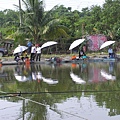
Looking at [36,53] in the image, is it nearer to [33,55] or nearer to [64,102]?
[33,55]

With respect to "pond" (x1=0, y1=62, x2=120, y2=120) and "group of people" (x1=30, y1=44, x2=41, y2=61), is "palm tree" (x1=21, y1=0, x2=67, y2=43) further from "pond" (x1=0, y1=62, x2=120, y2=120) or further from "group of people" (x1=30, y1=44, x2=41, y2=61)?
"pond" (x1=0, y1=62, x2=120, y2=120)

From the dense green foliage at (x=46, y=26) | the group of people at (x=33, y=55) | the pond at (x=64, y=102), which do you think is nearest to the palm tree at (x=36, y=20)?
the dense green foliage at (x=46, y=26)

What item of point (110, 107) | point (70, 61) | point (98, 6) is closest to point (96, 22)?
point (98, 6)

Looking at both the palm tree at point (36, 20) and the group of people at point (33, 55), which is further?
the palm tree at point (36, 20)

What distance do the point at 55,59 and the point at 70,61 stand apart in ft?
4.25

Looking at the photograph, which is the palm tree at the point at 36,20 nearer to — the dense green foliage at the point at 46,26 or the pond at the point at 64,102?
the dense green foliage at the point at 46,26

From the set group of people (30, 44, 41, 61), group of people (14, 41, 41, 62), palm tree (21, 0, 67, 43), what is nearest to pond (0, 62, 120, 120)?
group of people (14, 41, 41, 62)

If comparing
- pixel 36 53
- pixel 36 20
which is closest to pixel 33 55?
pixel 36 53

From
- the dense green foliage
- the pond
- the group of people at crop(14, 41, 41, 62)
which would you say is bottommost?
the pond

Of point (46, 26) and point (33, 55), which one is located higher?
point (46, 26)

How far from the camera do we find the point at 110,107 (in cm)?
819

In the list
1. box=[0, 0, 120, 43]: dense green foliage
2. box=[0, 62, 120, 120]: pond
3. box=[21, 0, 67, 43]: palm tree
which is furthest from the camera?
box=[0, 0, 120, 43]: dense green foliage

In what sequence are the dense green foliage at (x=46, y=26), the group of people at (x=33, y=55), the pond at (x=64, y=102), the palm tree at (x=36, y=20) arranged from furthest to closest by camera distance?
the dense green foliage at (x=46, y=26) < the palm tree at (x=36, y=20) < the group of people at (x=33, y=55) < the pond at (x=64, y=102)

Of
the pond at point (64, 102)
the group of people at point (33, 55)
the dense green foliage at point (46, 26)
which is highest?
the dense green foliage at point (46, 26)
